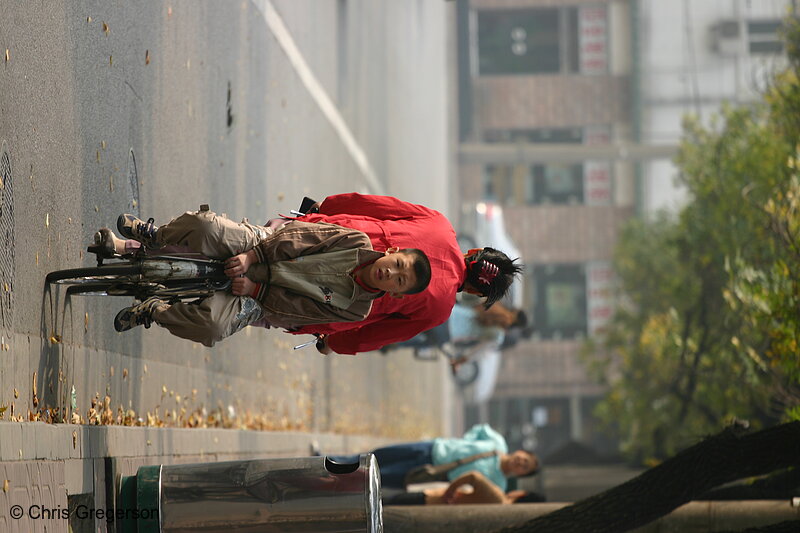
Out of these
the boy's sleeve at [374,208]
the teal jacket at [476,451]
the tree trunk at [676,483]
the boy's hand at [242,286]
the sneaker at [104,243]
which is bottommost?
the teal jacket at [476,451]

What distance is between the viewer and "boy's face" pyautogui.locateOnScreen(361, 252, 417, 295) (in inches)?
211

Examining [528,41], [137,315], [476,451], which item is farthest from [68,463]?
[528,41]

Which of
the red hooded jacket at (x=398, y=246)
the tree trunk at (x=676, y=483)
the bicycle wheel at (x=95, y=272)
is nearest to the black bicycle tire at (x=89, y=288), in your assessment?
the bicycle wheel at (x=95, y=272)

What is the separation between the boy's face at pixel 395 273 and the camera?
535 cm

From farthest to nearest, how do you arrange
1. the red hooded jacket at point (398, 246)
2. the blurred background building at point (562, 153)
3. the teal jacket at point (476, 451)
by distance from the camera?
1. the blurred background building at point (562, 153)
2. the teal jacket at point (476, 451)
3. the red hooded jacket at point (398, 246)

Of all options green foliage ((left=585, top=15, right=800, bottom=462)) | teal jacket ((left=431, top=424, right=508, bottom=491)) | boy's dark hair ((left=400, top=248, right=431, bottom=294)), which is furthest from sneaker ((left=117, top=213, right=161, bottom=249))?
teal jacket ((left=431, top=424, right=508, bottom=491))

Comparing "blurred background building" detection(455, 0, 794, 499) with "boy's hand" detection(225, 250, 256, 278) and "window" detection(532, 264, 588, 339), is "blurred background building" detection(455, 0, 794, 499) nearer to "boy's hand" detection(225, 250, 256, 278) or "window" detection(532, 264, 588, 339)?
"window" detection(532, 264, 588, 339)

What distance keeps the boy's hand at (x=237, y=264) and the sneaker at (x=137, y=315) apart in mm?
367

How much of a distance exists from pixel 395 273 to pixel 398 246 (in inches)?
17.5

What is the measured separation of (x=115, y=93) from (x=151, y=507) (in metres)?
2.34

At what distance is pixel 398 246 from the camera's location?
5.77 m

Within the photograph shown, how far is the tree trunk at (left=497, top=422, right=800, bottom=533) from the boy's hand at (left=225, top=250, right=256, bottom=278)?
110 inches

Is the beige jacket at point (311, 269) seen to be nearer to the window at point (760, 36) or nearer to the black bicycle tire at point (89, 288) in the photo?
the black bicycle tire at point (89, 288)

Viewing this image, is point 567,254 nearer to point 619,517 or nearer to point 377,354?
point 377,354
